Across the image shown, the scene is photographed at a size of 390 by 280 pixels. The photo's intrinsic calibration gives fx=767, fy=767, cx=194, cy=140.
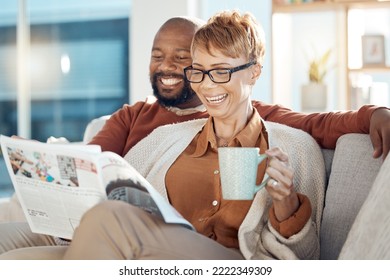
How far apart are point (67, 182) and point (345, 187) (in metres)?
0.72

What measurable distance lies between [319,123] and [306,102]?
2.83 metres

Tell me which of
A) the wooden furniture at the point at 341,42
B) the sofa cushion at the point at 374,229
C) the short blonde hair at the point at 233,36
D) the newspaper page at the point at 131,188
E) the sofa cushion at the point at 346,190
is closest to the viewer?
the sofa cushion at the point at 374,229

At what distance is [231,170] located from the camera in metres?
1.58

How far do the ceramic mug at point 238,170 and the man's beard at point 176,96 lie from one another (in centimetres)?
87

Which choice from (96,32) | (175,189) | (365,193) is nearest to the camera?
(365,193)

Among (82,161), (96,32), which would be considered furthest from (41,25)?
(82,161)

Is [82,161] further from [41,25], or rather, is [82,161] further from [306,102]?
[41,25]

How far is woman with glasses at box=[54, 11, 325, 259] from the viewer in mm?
1768

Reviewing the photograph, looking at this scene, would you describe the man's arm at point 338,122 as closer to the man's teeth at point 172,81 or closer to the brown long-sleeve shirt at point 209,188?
the brown long-sleeve shirt at point 209,188

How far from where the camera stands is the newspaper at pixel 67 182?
5.04 feet

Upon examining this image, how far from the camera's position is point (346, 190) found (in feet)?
6.28

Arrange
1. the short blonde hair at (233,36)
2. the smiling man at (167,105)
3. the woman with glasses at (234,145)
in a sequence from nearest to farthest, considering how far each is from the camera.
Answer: the woman with glasses at (234,145) < the short blonde hair at (233,36) < the smiling man at (167,105)

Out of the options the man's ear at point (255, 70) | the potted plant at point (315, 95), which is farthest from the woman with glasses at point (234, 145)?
the potted plant at point (315, 95)

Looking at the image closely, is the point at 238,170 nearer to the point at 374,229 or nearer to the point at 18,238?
the point at 374,229
